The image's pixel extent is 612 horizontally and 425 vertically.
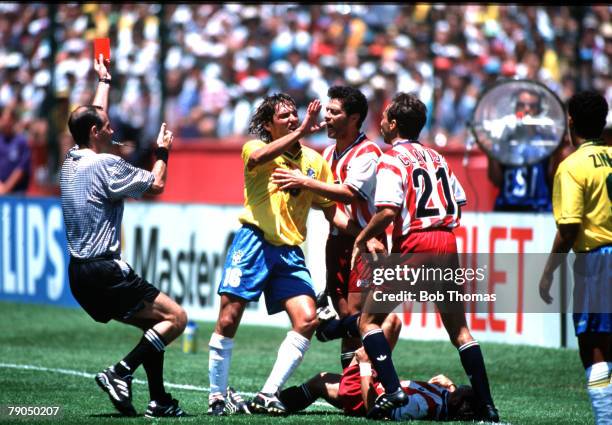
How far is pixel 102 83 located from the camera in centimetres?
882

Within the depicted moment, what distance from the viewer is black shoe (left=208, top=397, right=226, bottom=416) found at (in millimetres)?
8148

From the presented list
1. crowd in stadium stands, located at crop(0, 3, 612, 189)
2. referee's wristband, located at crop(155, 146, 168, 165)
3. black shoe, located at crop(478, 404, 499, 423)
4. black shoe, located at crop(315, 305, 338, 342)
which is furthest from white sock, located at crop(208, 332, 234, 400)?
crowd in stadium stands, located at crop(0, 3, 612, 189)

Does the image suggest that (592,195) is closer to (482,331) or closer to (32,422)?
(32,422)

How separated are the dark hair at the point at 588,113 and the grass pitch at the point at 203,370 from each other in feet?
6.92

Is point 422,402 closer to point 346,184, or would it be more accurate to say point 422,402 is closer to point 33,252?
point 346,184

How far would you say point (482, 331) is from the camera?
12.3 meters

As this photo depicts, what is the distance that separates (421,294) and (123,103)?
39.7 feet

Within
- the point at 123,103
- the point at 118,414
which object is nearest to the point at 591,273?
the point at 118,414

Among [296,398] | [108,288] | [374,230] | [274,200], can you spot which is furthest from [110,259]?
[374,230]

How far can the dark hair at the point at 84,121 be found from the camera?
26.7 ft

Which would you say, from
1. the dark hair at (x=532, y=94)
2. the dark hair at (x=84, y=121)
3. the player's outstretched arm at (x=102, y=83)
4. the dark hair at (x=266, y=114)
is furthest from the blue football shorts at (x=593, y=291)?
the dark hair at (x=532, y=94)

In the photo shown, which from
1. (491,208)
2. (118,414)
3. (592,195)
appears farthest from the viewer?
(491,208)

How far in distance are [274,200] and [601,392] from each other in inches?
102

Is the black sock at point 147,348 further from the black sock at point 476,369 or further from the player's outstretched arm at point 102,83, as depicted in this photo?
the black sock at point 476,369
